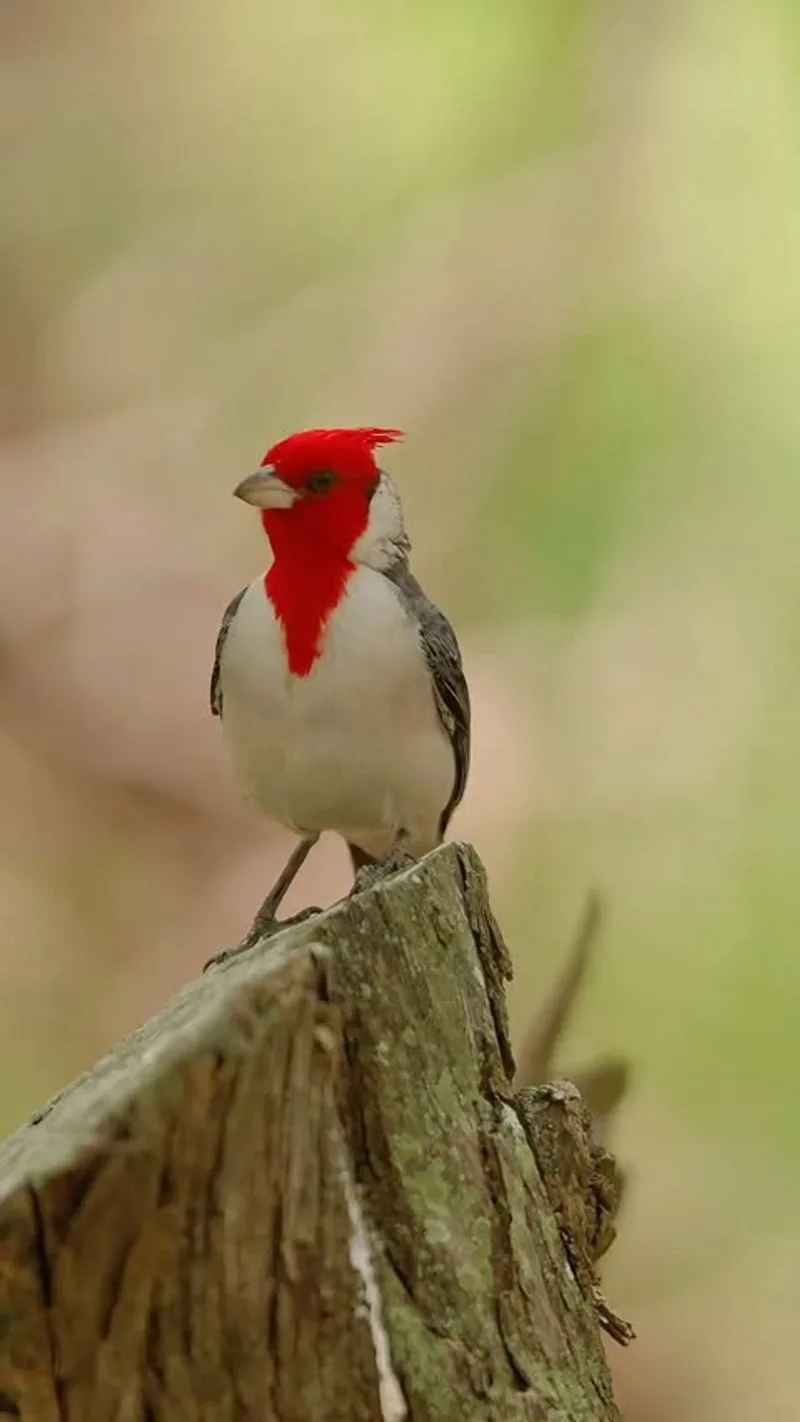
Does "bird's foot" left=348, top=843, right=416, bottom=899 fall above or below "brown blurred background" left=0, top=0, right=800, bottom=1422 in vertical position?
below

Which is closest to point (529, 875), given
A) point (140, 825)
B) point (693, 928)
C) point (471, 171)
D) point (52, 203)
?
point (693, 928)

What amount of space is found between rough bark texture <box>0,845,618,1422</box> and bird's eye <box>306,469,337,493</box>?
0.37 m

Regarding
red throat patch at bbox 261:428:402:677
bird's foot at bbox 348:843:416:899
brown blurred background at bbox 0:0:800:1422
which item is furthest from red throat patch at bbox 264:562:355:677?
brown blurred background at bbox 0:0:800:1422

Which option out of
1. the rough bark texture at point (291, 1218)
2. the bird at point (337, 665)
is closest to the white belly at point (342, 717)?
the bird at point (337, 665)

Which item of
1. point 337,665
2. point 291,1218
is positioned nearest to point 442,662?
point 337,665

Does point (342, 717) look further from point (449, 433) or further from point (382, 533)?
point (449, 433)

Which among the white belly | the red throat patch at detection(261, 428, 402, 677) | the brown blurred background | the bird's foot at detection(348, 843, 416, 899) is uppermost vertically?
the brown blurred background

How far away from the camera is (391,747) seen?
899mm

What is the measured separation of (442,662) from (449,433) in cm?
47

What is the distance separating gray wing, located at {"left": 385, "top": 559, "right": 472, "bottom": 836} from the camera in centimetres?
92

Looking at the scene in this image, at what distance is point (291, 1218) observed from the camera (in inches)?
20.9

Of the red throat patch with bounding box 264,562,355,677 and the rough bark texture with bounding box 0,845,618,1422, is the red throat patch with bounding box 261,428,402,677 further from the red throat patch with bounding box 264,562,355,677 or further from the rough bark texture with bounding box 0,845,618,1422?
the rough bark texture with bounding box 0,845,618,1422

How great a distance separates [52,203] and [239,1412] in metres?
1.15

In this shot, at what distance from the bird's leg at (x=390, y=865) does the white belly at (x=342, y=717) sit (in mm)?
A: 19
